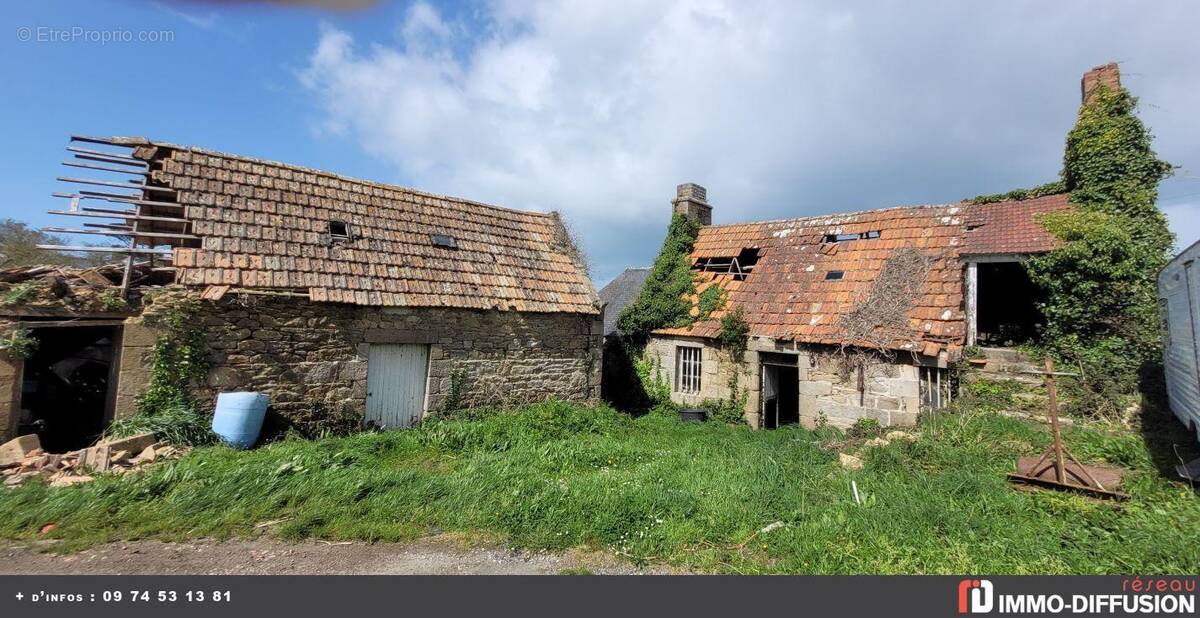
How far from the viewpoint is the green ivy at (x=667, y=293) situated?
47.7 feet

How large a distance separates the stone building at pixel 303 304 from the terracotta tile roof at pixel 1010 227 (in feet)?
28.3

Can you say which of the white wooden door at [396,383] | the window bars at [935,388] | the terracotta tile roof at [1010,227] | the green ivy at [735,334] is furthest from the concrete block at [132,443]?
the terracotta tile roof at [1010,227]

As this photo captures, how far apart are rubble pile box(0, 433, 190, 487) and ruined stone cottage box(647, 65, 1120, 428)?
10778 millimetres

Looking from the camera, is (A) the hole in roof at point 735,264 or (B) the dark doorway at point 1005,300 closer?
(B) the dark doorway at point 1005,300

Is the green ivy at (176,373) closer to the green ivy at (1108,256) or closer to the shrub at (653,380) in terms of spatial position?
the shrub at (653,380)

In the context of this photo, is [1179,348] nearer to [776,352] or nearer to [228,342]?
[776,352]

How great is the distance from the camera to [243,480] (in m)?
6.14

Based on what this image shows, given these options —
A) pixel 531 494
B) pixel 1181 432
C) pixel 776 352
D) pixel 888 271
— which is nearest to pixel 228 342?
pixel 531 494

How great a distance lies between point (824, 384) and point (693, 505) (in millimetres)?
6394
